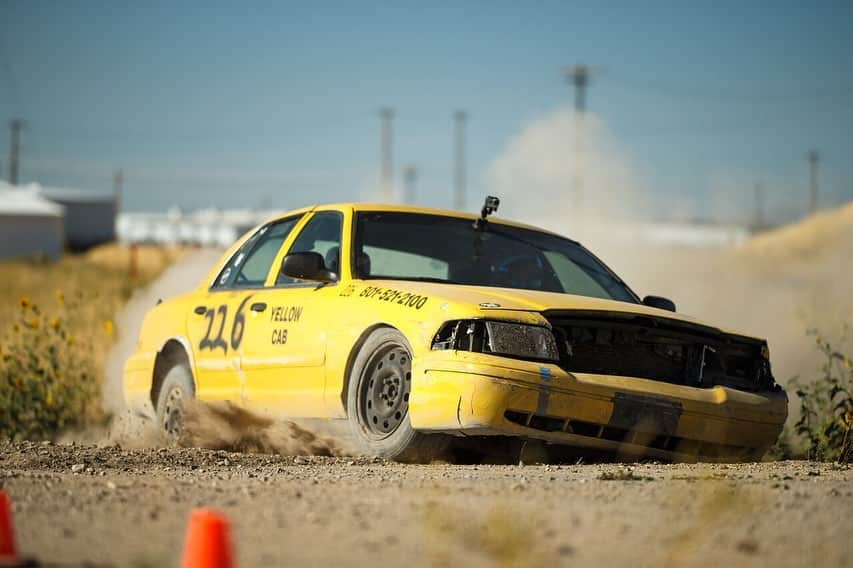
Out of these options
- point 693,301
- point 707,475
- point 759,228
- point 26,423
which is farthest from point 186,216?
point 707,475

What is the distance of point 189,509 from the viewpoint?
14.8 feet

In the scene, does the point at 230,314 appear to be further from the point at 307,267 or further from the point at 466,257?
the point at 466,257

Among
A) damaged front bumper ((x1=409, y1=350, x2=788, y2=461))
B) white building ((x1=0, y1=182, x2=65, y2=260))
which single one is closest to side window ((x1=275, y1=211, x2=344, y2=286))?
damaged front bumper ((x1=409, y1=350, x2=788, y2=461))

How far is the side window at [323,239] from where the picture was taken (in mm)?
7754

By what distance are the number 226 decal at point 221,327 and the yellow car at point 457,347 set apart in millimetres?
13

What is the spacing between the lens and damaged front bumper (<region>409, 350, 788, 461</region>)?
241 inches

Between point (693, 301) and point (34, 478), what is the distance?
563 inches

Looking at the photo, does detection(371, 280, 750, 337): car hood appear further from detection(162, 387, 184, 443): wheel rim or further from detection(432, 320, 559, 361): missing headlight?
detection(162, 387, 184, 443): wheel rim

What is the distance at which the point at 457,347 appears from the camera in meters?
6.29

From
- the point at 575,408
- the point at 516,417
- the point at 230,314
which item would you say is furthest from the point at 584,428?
the point at 230,314

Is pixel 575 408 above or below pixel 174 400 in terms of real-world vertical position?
above

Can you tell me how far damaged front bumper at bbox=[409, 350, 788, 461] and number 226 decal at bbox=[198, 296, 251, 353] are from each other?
1.98 m

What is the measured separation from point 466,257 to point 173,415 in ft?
7.68

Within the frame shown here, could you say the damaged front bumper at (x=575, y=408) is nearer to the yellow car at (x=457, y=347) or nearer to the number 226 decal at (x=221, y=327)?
the yellow car at (x=457, y=347)
